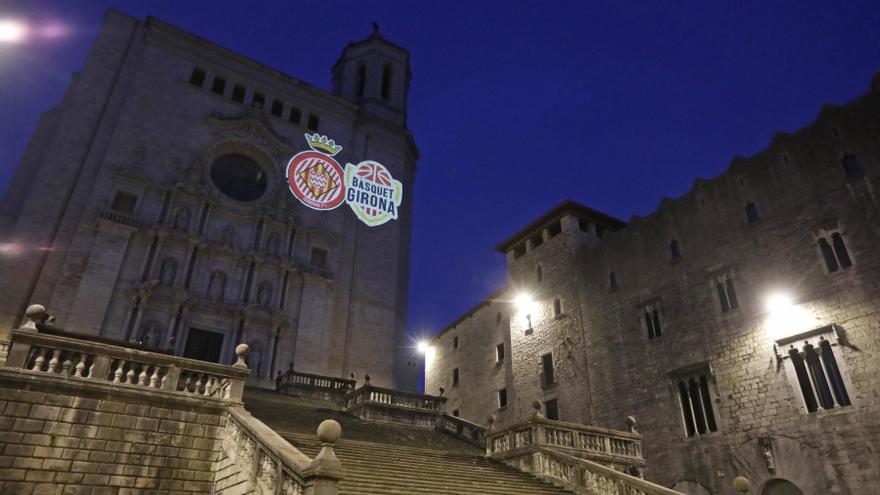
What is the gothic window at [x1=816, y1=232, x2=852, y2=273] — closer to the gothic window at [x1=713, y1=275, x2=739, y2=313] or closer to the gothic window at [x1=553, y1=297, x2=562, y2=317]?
the gothic window at [x1=713, y1=275, x2=739, y2=313]

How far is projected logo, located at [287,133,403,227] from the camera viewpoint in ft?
104

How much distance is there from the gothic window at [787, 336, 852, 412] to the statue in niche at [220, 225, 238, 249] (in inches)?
993

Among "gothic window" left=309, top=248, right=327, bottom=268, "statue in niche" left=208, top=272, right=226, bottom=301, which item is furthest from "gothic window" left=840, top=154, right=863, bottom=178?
"statue in niche" left=208, top=272, right=226, bottom=301

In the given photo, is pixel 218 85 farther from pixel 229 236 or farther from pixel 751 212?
pixel 751 212

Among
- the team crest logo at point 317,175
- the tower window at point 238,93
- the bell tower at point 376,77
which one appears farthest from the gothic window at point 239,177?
the bell tower at point 376,77

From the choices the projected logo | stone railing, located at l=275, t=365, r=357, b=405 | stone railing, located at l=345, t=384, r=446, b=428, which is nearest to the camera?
stone railing, located at l=345, t=384, r=446, b=428

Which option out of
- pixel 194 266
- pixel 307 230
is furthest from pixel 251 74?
pixel 194 266

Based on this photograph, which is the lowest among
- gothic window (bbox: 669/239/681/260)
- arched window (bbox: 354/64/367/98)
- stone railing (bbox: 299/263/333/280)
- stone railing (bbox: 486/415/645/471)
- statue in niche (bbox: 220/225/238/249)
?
stone railing (bbox: 486/415/645/471)

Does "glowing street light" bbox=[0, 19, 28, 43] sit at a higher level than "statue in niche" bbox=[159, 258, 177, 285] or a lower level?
higher

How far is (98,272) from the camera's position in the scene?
2359 cm

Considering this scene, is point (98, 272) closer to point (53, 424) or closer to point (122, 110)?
point (122, 110)

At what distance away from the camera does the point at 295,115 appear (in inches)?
1339

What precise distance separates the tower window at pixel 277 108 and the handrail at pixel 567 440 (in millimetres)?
25528

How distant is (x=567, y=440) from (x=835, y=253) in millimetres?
11937
